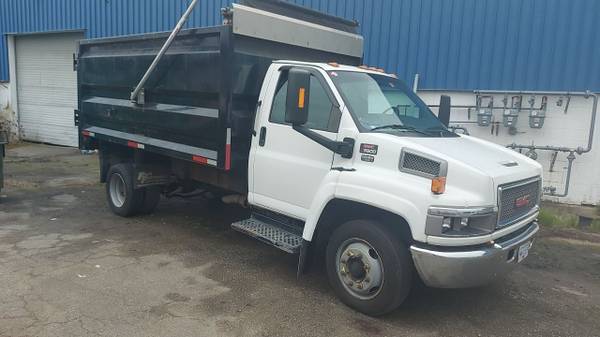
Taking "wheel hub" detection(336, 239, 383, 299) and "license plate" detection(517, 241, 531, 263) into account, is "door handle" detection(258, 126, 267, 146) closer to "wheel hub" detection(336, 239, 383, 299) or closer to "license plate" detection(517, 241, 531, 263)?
"wheel hub" detection(336, 239, 383, 299)

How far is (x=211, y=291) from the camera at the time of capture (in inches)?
182

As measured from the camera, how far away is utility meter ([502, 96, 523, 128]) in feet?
28.1

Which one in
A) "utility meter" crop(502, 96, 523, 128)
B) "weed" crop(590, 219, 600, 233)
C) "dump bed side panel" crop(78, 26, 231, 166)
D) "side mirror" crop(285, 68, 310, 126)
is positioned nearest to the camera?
"side mirror" crop(285, 68, 310, 126)

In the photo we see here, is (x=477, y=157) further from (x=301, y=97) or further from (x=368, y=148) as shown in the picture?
(x=301, y=97)

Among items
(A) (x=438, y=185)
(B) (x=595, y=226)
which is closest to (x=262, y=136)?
(A) (x=438, y=185)

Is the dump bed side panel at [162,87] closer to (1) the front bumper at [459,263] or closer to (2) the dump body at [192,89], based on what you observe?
(2) the dump body at [192,89]

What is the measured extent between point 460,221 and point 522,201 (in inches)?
34.8

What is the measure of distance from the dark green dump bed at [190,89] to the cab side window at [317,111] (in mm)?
452

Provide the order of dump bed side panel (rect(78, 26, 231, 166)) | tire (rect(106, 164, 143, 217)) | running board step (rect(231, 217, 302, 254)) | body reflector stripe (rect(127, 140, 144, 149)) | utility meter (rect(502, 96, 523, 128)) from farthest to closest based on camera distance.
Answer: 1. utility meter (rect(502, 96, 523, 128))
2. tire (rect(106, 164, 143, 217))
3. body reflector stripe (rect(127, 140, 144, 149))
4. dump bed side panel (rect(78, 26, 231, 166))
5. running board step (rect(231, 217, 302, 254))

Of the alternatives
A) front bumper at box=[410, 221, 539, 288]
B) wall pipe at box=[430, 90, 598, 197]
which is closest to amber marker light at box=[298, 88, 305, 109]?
front bumper at box=[410, 221, 539, 288]

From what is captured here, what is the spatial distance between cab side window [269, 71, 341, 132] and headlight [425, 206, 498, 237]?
1275 mm

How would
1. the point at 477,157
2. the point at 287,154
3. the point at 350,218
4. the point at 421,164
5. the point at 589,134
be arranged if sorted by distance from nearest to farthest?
the point at 421,164 → the point at 477,157 → the point at 350,218 → the point at 287,154 → the point at 589,134

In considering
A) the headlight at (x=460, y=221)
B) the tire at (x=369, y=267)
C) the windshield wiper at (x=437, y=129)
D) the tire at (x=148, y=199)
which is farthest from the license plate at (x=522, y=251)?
the tire at (x=148, y=199)

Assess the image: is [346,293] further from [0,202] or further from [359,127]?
[0,202]
